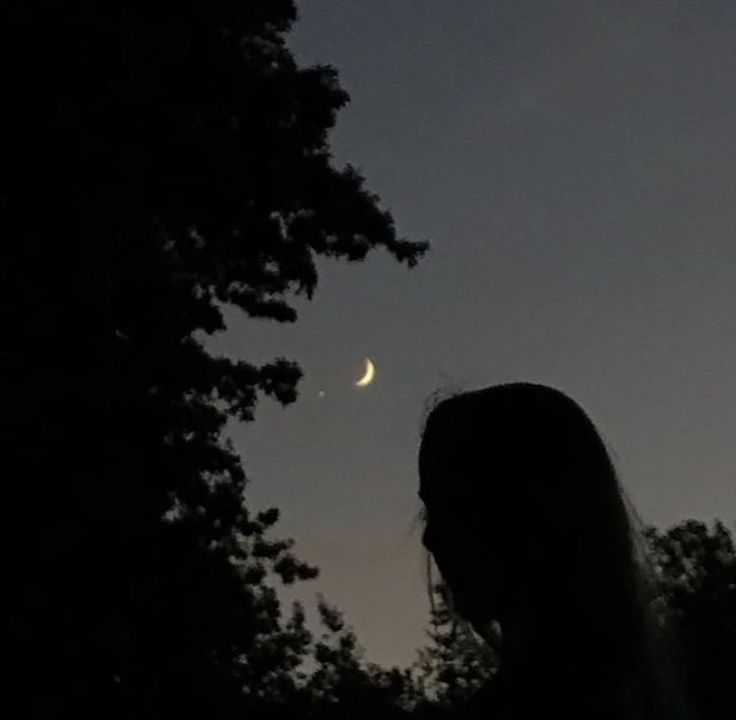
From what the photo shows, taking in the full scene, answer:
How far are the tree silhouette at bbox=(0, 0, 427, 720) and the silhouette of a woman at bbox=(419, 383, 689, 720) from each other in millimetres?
13266

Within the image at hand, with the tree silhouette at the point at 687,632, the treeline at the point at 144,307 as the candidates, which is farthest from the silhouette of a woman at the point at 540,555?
the treeline at the point at 144,307

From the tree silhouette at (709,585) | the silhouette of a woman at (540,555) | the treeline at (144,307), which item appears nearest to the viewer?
the silhouette of a woman at (540,555)

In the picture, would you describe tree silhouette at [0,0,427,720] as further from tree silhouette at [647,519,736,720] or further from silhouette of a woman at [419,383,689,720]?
silhouette of a woman at [419,383,689,720]

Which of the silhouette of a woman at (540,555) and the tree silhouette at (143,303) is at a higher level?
the tree silhouette at (143,303)

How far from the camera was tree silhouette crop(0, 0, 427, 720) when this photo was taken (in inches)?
627

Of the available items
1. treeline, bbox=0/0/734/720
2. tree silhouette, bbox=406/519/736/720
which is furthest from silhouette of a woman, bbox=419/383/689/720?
treeline, bbox=0/0/734/720

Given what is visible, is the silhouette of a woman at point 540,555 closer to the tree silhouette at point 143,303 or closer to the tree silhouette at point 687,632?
the tree silhouette at point 687,632

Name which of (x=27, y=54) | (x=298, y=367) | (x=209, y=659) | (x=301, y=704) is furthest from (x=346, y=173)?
(x=301, y=704)

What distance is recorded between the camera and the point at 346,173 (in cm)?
1984

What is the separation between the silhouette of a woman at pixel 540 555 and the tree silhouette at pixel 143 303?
13.3 meters

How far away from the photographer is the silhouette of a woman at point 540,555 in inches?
83.8

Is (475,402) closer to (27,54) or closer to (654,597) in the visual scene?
(654,597)

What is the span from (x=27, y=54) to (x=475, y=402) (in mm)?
15431

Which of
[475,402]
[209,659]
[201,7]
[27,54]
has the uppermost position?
[201,7]
